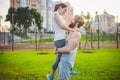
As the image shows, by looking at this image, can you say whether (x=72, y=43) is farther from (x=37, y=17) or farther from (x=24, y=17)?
(x=37, y=17)

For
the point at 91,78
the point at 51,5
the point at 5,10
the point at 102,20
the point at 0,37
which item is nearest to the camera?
the point at 91,78

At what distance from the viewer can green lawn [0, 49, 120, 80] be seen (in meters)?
3.79

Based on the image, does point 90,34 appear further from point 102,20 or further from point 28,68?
point 28,68

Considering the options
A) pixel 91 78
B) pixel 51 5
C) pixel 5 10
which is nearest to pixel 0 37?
pixel 5 10

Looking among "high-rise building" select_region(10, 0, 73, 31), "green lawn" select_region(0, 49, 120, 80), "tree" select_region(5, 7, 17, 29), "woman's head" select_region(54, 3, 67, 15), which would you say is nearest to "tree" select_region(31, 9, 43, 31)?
"high-rise building" select_region(10, 0, 73, 31)

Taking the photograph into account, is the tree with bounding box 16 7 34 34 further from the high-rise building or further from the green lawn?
the green lawn

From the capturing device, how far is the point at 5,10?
4293mm

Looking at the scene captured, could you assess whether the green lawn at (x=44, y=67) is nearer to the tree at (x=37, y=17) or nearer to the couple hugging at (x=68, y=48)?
the tree at (x=37, y=17)

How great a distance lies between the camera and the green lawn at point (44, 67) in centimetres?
379

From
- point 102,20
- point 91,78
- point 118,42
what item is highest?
point 102,20

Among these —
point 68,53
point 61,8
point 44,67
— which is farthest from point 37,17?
point 68,53

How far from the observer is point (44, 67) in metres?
4.29

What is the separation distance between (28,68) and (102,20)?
5.66 feet

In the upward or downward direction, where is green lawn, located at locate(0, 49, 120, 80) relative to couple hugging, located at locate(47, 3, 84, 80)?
downward
